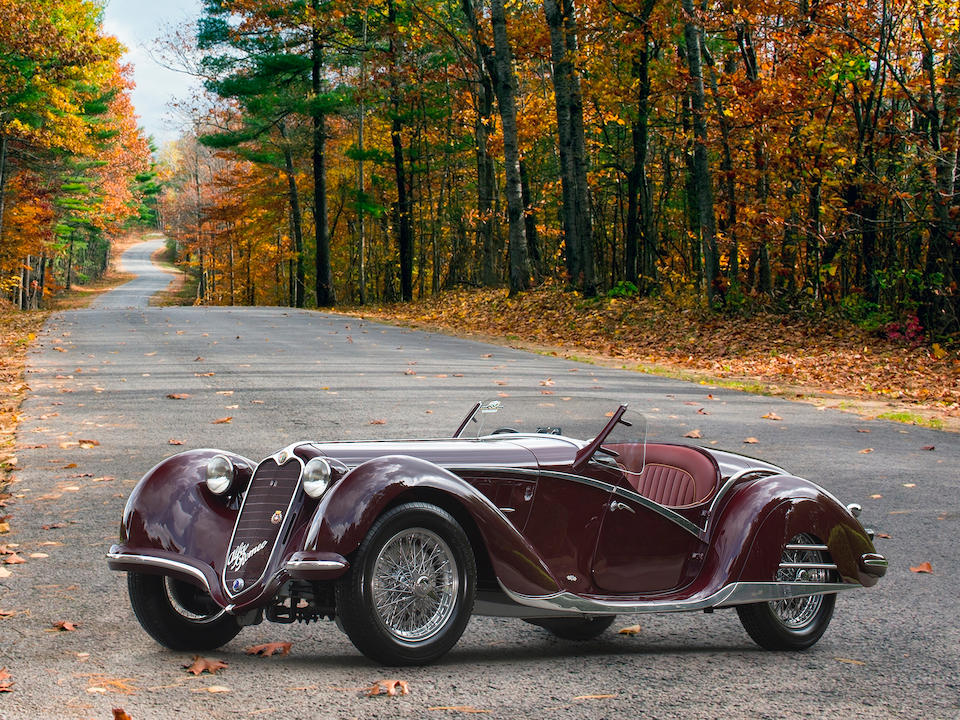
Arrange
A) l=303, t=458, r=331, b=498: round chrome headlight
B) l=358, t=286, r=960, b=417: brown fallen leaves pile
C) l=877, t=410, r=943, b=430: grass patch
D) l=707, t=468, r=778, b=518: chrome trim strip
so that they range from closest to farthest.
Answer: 1. l=303, t=458, r=331, b=498: round chrome headlight
2. l=707, t=468, r=778, b=518: chrome trim strip
3. l=877, t=410, r=943, b=430: grass patch
4. l=358, t=286, r=960, b=417: brown fallen leaves pile

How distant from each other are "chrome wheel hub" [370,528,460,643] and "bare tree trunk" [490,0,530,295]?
2424 cm

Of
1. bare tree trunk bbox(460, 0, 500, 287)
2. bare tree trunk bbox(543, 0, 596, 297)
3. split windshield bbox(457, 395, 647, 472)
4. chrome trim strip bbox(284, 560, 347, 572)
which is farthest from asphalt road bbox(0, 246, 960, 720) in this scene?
bare tree trunk bbox(460, 0, 500, 287)

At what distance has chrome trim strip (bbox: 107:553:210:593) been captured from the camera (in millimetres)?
4430

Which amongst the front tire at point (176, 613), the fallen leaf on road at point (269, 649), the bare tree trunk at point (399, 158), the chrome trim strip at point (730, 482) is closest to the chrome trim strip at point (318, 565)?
the front tire at point (176, 613)

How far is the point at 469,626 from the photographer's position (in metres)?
5.53

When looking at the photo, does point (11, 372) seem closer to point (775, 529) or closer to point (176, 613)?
point (176, 613)

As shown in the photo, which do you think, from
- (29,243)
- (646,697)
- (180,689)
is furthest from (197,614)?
(29,243)

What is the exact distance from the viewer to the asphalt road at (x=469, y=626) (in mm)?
4164

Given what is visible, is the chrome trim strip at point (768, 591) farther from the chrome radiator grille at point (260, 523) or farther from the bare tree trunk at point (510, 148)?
the bare tree trunk at point (510, 148)

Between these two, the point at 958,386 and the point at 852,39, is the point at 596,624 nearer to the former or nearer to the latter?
the point at 958,386

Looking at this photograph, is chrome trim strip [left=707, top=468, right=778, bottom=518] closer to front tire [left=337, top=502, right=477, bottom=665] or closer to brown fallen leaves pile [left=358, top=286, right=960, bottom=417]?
front tire [left=337, top=502, right=477, bottom=665]

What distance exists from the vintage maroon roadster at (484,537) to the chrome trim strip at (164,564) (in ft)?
0.03

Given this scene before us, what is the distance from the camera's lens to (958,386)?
52.6 feet

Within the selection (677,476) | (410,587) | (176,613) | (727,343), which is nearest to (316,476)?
(410,587)
